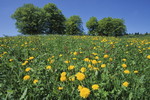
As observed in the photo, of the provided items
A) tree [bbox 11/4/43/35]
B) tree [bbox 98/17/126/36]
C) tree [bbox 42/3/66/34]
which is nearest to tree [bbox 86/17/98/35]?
tree [bbox 98/17/126/36]

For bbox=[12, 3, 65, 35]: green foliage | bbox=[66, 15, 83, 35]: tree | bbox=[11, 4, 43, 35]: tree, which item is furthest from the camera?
bbox=[66, 15, 83, 35]: tree

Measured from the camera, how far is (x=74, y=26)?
44344mm

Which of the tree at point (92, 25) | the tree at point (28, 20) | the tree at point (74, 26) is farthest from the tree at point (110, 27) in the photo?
the tree at point (28, 20)

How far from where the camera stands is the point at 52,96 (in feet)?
6.14

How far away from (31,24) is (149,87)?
36.9 meters

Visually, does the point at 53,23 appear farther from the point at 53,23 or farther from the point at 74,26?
the point at 74,26

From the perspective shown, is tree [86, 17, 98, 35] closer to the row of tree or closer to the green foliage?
the row of tree

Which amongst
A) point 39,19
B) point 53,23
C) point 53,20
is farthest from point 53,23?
point 39,19

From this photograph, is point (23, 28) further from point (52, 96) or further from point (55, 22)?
point (52, 96)

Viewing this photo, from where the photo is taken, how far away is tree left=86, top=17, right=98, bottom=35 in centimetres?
5069

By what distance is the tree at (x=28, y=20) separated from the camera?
1395 inches

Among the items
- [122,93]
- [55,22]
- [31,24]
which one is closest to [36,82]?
[122,93]

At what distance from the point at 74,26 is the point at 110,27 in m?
16.0

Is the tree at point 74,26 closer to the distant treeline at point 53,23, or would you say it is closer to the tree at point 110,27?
the distant treeline at point 53,23
